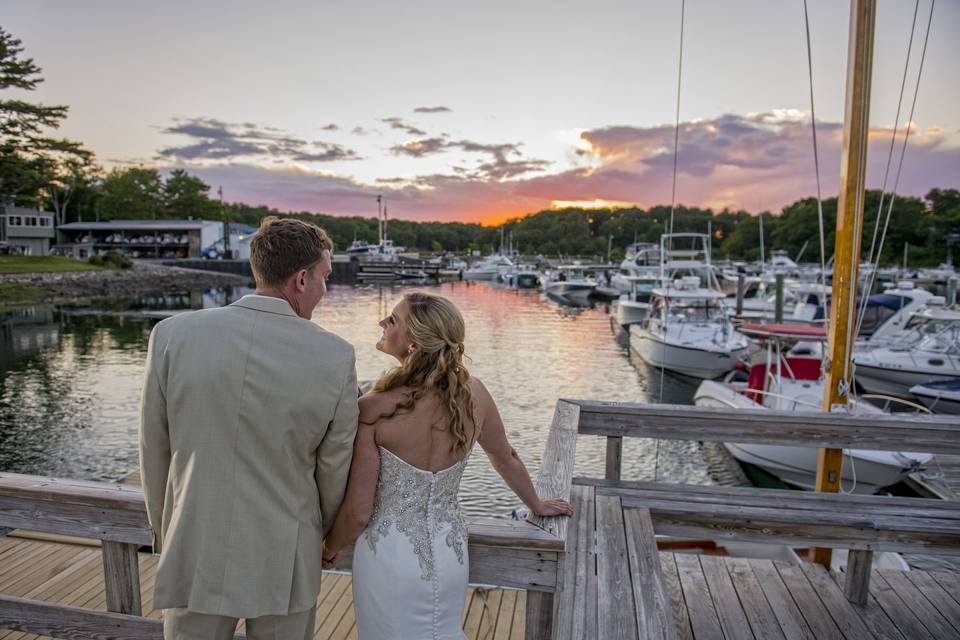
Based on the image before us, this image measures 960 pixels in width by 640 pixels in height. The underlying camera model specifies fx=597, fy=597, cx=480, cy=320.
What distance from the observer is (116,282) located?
48.3m

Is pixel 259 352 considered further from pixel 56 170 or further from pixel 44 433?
pixel 56 170

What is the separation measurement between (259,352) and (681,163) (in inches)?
1446

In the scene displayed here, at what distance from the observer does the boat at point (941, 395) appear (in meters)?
14.7

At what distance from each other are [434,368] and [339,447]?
382 mm

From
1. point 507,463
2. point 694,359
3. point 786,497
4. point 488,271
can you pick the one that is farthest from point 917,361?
point 488,271

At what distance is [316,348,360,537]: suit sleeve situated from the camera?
173 cm

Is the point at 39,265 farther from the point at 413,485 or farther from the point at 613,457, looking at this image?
the point at 413,485

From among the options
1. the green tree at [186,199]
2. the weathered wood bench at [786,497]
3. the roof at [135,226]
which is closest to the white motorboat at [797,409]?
the weathered wood bench at [786,497]

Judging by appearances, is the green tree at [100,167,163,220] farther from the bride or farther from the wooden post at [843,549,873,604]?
the wooden post at [843,549,873,604]

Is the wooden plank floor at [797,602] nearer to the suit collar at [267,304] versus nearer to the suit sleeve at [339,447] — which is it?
the suit sleeve at [339,447]

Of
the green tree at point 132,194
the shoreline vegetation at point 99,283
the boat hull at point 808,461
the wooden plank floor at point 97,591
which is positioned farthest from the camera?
the green tree at point 132,194

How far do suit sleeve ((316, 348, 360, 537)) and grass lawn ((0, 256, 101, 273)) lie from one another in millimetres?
53837

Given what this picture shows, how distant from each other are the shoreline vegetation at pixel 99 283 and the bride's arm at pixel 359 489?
45.1 m

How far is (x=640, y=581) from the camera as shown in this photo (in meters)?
2.54
